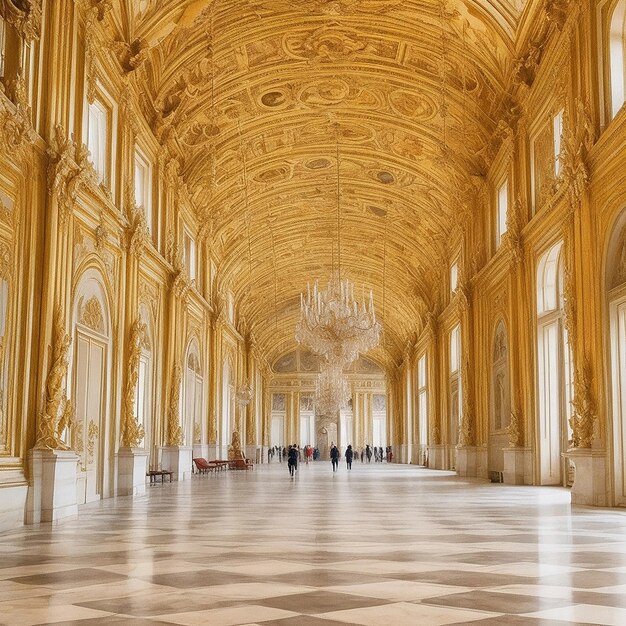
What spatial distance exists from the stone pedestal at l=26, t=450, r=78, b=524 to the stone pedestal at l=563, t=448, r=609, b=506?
7.81 metres

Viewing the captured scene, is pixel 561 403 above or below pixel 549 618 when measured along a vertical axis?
above

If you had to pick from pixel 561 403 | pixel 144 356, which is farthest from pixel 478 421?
pixel 144 356

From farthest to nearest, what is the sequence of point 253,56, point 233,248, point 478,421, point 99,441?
point 233,248 → point 478,421 → point 253,56 → point 99,441

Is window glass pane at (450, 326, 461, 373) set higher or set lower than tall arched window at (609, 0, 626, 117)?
lower

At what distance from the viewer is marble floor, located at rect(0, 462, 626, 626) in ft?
15.5

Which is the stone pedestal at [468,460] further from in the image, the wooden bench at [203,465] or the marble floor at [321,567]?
the marble floor at [321,567]

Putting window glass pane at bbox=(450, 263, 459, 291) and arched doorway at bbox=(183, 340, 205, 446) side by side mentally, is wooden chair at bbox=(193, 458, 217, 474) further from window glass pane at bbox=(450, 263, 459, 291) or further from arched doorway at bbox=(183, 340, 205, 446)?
window glass pane at bbox=(450, 263, 459, 291)

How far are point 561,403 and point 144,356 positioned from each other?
9.66 meters

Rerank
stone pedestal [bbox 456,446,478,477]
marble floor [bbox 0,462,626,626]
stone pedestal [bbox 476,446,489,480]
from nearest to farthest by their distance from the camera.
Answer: marble floor [bbox 0,462,626,626], stone pedestal [bbox 476,446,489,480], stone pedestal [bbox 456,446,478,477]

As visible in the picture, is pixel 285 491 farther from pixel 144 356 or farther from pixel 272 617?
A: pixel 272 617

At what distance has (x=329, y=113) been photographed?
80.3ft

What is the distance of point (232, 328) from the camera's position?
36.4m

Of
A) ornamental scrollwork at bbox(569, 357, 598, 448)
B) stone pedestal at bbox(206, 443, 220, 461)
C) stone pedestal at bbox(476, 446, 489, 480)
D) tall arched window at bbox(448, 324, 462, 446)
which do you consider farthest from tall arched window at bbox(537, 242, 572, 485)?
stone pedestal at bbox(206, 443, 220, 461)

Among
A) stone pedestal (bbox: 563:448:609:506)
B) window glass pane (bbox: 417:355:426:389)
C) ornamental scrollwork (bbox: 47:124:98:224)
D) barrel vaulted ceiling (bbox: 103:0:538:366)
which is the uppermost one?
barrel vaulted ceiling (bbox: 103:0:538:366)
